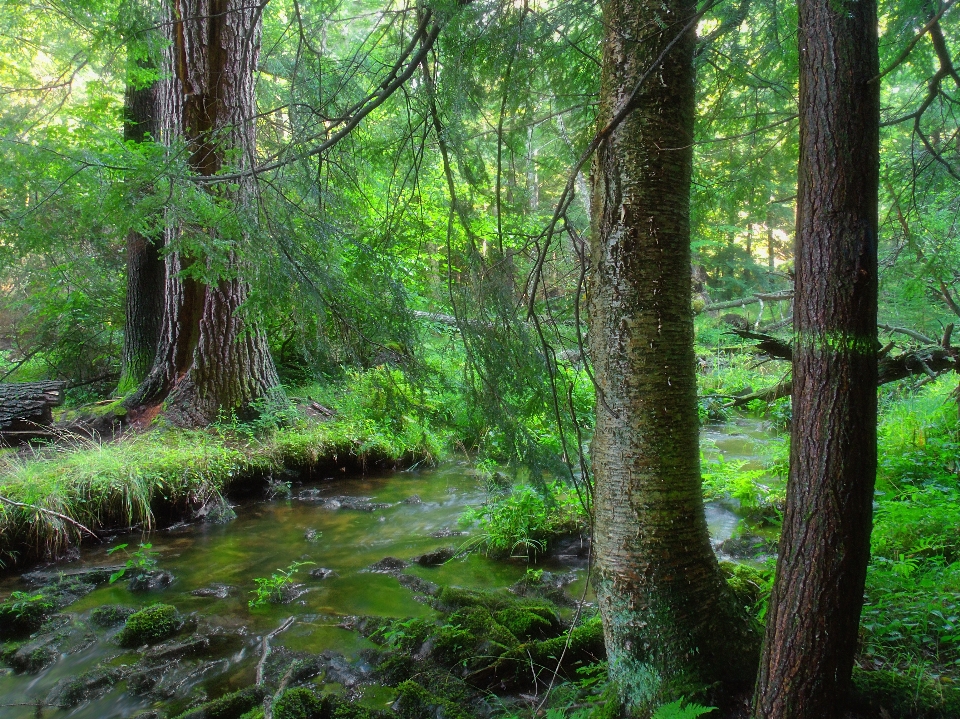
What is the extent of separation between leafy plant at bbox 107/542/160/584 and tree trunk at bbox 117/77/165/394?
12.5 ft

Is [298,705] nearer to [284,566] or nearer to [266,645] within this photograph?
[266,645]

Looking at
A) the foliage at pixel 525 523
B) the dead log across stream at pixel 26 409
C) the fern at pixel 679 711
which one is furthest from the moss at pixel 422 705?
the dead log across stream at pixel 26 409

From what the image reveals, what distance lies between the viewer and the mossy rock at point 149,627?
4121 millimetres

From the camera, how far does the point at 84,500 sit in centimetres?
581

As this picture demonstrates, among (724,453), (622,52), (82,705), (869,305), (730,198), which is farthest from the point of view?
(724,453)

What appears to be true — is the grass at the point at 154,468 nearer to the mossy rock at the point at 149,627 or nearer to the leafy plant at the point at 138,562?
the leafy plant at the point at 138,562

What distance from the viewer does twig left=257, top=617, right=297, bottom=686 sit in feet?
12.1

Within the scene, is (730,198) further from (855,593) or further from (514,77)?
(855,593)

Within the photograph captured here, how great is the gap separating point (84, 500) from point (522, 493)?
410cm

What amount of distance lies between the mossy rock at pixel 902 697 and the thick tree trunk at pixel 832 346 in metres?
0.32

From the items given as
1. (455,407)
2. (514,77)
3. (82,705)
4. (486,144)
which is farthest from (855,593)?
(82,705)

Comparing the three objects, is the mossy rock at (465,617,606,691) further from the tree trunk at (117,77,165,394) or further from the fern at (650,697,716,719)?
the tree trunk at (117,77,165,394)

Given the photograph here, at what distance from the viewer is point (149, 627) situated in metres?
4.18

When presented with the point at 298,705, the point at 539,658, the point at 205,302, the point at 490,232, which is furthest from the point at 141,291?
the point at 539,658
